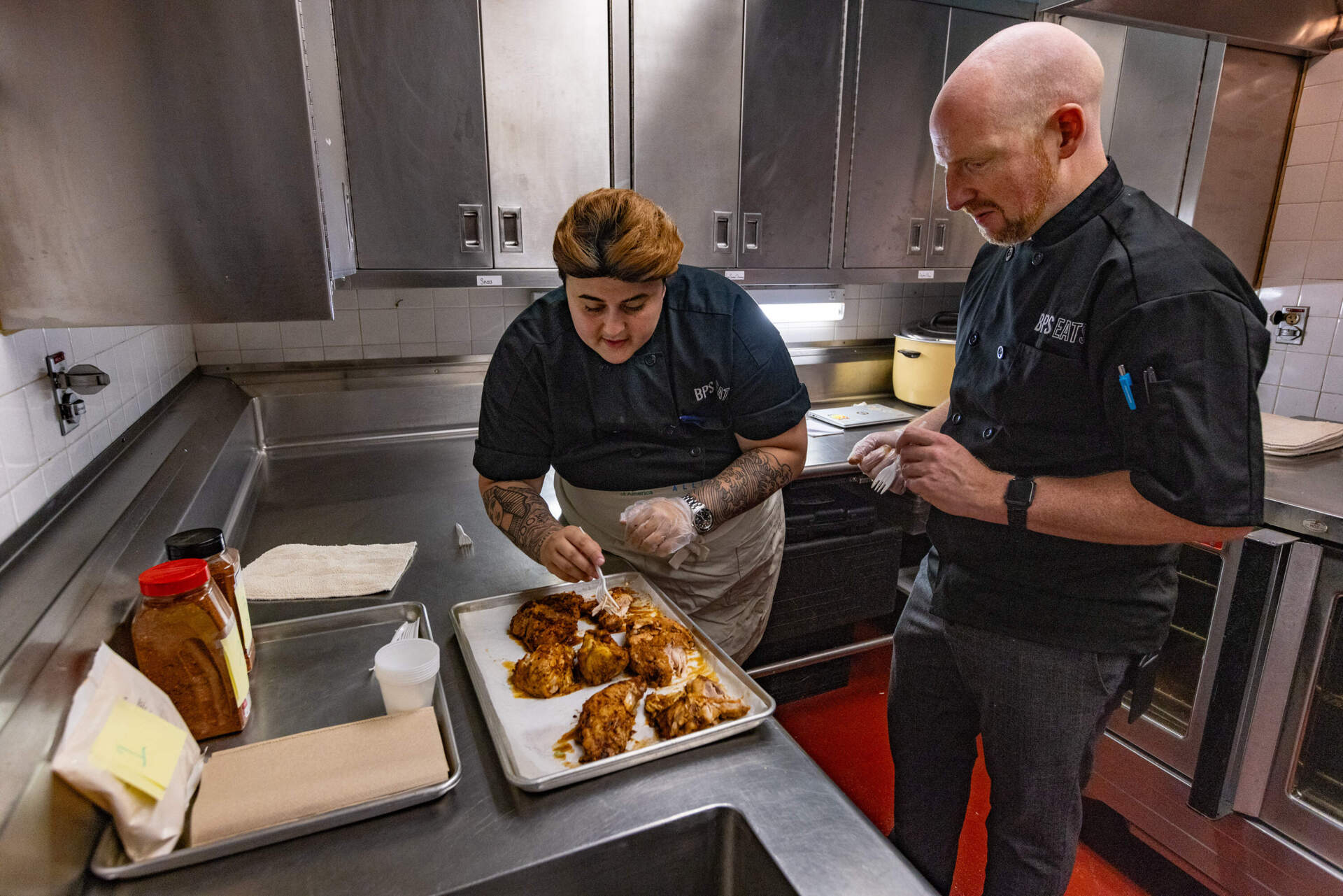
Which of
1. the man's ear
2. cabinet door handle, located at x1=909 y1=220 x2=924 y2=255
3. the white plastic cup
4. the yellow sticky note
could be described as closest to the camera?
the yellow sticky note

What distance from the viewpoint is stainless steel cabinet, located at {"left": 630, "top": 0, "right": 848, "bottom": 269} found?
2271mm

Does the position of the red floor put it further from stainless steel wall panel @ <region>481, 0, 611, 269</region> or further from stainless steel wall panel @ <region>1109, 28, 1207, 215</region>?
stainless steel wall panel @ <region>1109, 28, 1207, 215</region>

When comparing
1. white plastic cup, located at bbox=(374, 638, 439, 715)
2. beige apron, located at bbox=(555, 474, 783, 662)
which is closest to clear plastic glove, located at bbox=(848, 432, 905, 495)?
beige apron, located at bbox=(555, 474, 783, 662)

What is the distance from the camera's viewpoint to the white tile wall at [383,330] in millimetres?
2371

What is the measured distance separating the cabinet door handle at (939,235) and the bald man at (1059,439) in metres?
1.39

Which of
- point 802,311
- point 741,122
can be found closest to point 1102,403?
point 741,122

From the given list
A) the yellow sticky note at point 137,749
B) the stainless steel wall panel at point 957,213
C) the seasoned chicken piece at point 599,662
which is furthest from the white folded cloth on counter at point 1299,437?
the yellow sticky note at point 137,749

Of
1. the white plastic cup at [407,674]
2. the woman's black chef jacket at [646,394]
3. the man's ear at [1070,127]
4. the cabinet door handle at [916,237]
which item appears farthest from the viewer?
the cabinet door handle at [916,237]

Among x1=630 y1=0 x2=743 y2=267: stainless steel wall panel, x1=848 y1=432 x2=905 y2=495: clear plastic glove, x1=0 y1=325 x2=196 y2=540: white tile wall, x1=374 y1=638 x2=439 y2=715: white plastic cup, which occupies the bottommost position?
x1=374 y1=638 x2=439 y2=715: white plastic cup

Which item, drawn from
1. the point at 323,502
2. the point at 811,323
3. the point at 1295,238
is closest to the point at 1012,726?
the point at 323,502

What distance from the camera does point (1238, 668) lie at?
1875 millimetres

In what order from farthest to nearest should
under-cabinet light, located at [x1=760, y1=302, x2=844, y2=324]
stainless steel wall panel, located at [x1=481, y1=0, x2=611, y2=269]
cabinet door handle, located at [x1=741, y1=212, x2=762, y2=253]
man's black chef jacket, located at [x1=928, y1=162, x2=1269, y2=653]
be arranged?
under-cabinet light, located at [x1=760, y1=302, x2=844, y2=324], cabinet door handle, located at [x1=741, y1=212, x2=762, y2=253], stainless steel wall panel, located at [x1=481, y1=0, x2=611, y2=269], man's black chef jacket, located at [x1=928, y1=162, x2=1269, y2=653]

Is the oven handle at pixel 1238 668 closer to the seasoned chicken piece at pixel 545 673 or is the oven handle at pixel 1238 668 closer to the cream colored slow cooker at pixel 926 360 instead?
the cream colored slow cooker at pixel 926 360

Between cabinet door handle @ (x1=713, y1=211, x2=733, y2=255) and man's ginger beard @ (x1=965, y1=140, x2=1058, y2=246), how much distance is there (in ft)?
4.02
